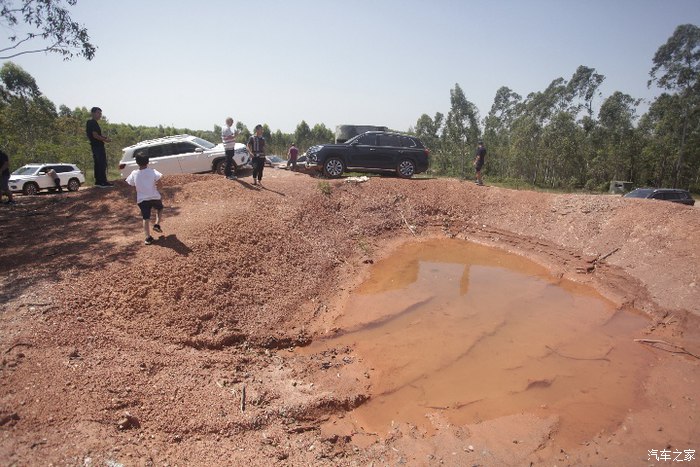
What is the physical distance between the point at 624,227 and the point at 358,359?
27.4 feet

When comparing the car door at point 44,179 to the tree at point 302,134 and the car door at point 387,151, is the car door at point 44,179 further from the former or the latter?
the tree at point 302,134

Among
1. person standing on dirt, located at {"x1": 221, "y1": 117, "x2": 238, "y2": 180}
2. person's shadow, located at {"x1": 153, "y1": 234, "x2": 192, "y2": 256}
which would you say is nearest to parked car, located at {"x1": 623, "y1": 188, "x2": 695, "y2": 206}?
person standing on dirt, located at {"x1": 221, "y1": 117, "x2": 238, "y2": 180}

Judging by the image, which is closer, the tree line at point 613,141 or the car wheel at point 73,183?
the car wheel at point 73,183

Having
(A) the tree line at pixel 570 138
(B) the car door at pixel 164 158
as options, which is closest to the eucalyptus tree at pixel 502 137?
(A) the tree line at pixel 570 138

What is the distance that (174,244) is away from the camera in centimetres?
675

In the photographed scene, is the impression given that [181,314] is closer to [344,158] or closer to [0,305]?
[0,305]

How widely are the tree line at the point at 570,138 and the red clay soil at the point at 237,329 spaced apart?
55.3 feet

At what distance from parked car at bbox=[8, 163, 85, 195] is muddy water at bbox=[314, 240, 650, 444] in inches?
572

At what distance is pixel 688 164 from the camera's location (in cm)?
2597

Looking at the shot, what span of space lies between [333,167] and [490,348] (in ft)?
27.0

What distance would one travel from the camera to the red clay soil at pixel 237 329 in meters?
3.53

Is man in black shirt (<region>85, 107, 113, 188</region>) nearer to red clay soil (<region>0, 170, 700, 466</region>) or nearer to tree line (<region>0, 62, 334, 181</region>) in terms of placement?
red clay soil (<region>0, 170, 700, 466</region>)

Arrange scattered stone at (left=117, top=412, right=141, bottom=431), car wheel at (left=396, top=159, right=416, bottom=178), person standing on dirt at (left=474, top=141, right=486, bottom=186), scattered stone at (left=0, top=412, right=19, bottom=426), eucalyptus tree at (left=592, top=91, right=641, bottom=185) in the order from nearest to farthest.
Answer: scattered stone at (left=0, top=412, right=19, bottom=426) < scattered stone at (left=117, top=412, right=141, bottom=431) < person standing on dirt at (left=474, top=141, right=486, bottom=186) < car wheel at (left=396, top=159, right=416, bottom=178) < eucalyptus tree at (left=592, top=91, right=641, bottom=185)

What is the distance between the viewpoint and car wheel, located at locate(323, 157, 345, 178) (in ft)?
40.6
